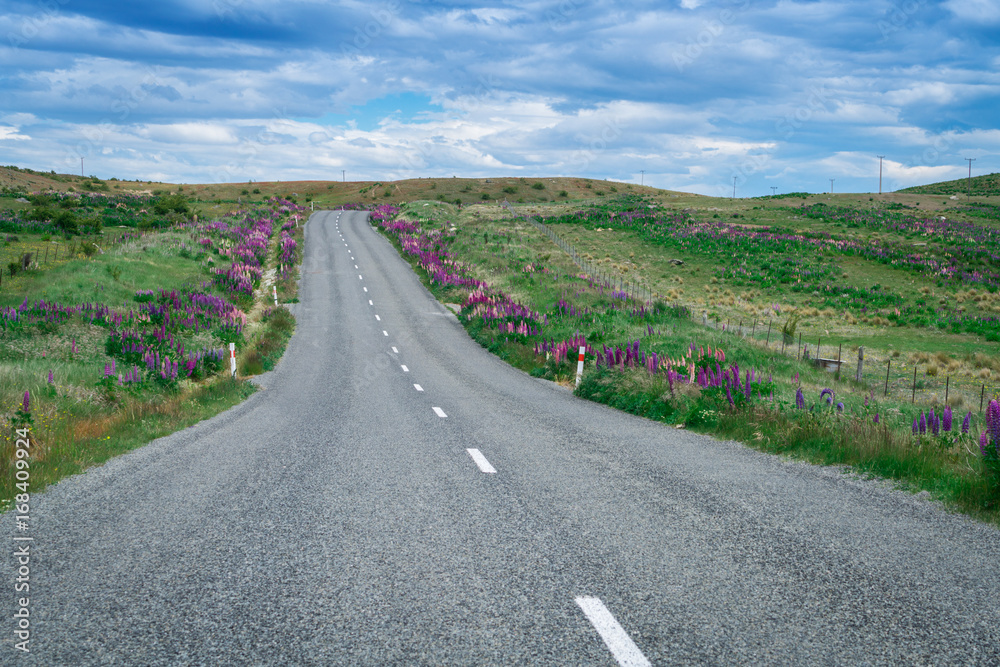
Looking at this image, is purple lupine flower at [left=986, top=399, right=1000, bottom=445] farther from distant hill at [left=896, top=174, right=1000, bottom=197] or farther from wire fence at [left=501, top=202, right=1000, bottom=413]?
distant hill at [left=896, top=174, right=1000, bottom=197]

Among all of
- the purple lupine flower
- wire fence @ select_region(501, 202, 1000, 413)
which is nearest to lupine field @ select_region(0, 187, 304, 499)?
the purple lupine flower

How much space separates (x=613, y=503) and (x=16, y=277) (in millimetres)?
27751

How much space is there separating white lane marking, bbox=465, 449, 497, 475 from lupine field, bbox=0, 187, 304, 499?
4791 mm

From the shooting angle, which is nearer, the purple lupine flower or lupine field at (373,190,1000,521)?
the purple lupine flower

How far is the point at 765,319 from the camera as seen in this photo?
115 feet

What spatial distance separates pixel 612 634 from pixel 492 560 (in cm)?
134

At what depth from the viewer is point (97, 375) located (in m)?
13.3

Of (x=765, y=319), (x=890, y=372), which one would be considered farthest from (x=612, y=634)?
(x=765, y=319)

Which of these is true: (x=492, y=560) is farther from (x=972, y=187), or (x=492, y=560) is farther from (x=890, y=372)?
(x=972, y=187)

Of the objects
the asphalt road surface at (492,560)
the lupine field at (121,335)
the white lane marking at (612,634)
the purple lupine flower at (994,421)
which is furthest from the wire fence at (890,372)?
the lupine field at (121,335)

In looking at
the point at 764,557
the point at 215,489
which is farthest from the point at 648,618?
the point at 215,489

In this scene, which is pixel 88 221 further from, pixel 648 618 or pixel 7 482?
pixel 648 618

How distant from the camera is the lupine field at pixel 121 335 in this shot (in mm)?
9727

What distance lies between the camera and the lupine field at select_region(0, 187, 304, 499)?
9727 millimetres
